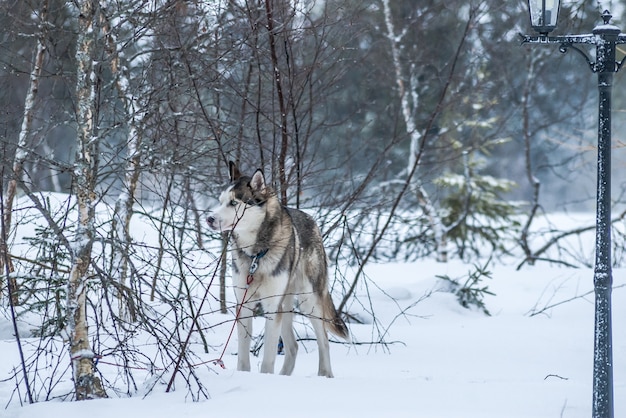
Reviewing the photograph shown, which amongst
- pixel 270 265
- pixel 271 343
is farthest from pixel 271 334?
pixel 270 265

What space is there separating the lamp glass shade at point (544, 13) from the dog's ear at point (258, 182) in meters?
2.47

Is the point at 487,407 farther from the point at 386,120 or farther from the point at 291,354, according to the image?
the point at 386,120

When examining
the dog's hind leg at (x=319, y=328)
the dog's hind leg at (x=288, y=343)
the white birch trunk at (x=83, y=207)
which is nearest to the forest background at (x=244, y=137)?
the white birch trunk at (x=83, y=207)

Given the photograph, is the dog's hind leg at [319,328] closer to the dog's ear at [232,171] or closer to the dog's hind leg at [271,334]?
the dog's hind leg at [271,334]

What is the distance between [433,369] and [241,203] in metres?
3.07

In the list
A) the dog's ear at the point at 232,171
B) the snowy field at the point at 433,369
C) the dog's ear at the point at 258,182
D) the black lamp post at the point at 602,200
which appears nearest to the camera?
the snowy field at the point at 433,369

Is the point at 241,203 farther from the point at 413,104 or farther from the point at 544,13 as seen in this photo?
the point at 413,104

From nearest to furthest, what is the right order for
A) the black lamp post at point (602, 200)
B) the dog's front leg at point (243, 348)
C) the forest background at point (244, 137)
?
1. the black lamp post at point (602, 200)
2. the forest background at point (244, 137)
3. the dog's front leg at point (243, 348)

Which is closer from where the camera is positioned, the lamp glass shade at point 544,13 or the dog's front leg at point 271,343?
the lamp glass shade at point 544,13

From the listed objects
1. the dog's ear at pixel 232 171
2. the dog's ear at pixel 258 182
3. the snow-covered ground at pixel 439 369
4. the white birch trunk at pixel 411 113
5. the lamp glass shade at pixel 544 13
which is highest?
the white birch trunk at pixel 411 113

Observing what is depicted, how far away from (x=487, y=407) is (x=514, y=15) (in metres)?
16.3

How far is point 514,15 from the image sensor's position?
67.7 ft

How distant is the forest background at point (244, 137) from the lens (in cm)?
588

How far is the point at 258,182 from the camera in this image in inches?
272
